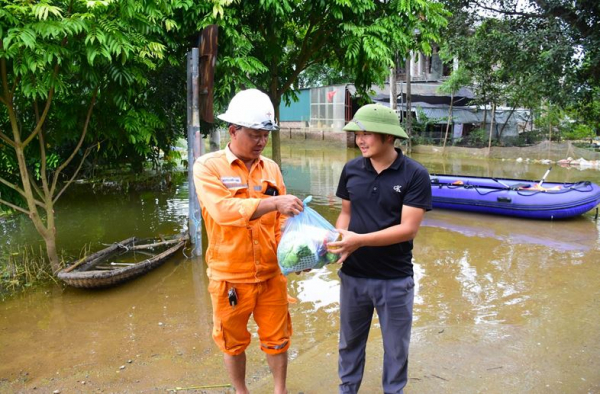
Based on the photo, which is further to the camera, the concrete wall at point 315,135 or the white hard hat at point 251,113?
the concrete wall at point 315,135

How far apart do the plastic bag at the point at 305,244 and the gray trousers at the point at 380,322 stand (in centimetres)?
31

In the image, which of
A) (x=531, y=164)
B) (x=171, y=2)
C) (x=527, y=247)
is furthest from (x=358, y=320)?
(x=531, y=164)

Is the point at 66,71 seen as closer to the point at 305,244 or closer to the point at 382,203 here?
the point at 305,244

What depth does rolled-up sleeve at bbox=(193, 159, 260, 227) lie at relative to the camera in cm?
266

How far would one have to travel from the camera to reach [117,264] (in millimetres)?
6863

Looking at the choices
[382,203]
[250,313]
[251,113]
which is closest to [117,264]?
[250,313]

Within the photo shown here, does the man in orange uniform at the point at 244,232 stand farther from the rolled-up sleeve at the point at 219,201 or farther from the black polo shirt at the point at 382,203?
the black polo shirt at the point at 382,203

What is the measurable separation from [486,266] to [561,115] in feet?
51.6

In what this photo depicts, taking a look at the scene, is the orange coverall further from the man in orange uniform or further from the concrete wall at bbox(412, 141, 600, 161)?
the concrete wall at bbox(412, 141, 600, 161)

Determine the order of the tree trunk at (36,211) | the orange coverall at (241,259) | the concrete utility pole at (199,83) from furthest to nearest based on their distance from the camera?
the concrete utility pole at (199,83)
the tree trunk at (36,211)
the orange coverall at (241,259)

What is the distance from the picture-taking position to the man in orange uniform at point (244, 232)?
8.91ft

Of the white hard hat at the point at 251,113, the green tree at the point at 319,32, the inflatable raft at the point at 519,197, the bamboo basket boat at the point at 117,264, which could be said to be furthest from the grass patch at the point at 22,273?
the inflatable raft at the point at 519,197

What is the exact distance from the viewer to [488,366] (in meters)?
3.72

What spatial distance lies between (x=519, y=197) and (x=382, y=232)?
8747mm
